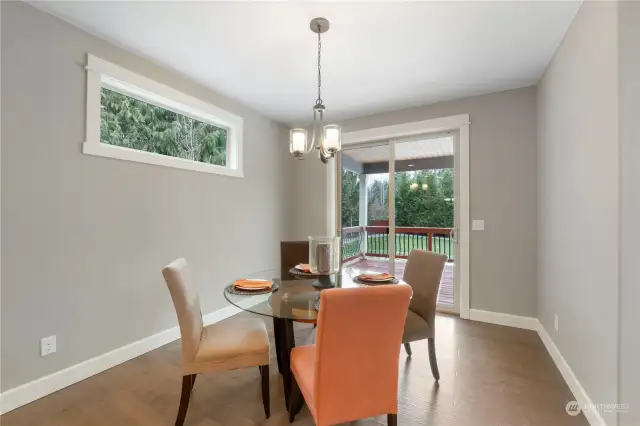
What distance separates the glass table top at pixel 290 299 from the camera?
5.39ft

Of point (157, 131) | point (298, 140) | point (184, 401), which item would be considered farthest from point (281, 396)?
point (157, 131)

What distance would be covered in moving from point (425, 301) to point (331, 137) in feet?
4.56

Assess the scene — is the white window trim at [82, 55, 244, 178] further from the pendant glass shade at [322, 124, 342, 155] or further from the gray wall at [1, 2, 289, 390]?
the pendant glass shade at [322, 124, 342, 155]

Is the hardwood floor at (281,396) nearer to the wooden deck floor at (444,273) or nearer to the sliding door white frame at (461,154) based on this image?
the sliding door white frame at (461,154)

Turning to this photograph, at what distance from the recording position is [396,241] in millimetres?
4062

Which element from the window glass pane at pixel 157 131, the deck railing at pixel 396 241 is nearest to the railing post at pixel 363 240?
the deck railing at pixel 396 241

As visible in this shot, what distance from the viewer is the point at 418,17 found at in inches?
81.5

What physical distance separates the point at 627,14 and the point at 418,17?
1.10 m

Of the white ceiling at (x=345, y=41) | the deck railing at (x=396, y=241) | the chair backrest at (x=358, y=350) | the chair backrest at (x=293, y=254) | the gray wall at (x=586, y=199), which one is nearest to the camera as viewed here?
the chair backrest at (x=358, y=350)

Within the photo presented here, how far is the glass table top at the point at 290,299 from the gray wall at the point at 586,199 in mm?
1082

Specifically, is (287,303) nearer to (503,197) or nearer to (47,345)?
(47,345)

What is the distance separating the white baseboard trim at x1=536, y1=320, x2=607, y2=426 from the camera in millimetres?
1668

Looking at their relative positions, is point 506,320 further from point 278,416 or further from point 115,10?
point 115,10

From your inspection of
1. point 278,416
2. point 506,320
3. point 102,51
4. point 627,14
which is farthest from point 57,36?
point 506,320
